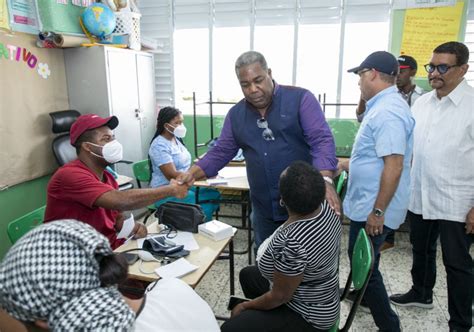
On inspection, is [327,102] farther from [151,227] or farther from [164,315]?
[164,315]

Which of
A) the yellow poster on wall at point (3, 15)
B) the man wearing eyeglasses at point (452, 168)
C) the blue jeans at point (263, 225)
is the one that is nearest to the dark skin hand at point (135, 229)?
the blue jeans at point (263, 225)

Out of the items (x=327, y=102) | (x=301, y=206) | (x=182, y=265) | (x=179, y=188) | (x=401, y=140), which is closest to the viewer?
(x=301, y=206)

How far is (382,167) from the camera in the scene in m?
1.92

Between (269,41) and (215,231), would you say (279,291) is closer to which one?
(215,231)

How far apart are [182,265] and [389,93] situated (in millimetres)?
1453

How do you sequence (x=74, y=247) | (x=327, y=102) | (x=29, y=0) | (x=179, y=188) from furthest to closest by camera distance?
(x=327, y=102), (x=29, y=0), (x=179, y=188), (x=74, y=247)

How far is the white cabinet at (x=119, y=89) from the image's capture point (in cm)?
357

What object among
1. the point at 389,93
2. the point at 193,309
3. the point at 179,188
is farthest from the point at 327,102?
the point at 193,309

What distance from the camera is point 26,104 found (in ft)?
10.2

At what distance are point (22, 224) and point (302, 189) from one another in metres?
1.56

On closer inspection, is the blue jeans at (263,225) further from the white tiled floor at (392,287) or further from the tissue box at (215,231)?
the white tiled floor at (392,287)

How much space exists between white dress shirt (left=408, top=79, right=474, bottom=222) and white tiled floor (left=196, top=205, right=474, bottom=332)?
0.77 m

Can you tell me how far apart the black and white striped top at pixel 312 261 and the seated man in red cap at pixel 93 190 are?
778 mm

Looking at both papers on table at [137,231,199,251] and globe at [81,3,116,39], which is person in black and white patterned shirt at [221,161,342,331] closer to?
papers on table at [137,231,199,251]
